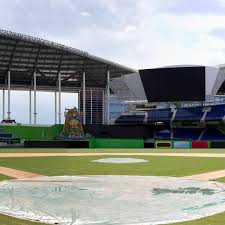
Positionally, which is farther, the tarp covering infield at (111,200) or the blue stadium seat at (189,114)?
the blue stadium seat at (189,114)

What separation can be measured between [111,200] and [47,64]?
8763cm

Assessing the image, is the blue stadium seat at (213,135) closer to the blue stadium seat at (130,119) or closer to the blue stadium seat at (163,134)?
the blue stadium seat at (163,134)

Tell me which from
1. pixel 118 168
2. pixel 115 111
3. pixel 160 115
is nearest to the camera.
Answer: pixel 118 168

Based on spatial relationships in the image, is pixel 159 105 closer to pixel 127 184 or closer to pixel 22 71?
pixel 22 71

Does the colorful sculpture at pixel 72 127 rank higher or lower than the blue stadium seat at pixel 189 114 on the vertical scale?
lower

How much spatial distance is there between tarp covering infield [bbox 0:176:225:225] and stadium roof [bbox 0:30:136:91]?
218 ft

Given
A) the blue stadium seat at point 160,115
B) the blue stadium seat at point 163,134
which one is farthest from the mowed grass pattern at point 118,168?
the blue stadium seat at point 160,115

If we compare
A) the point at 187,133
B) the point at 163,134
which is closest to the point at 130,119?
the point at 163,134

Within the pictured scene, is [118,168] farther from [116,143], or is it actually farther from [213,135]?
[213,135]

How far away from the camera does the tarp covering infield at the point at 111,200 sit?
1119 centimetres

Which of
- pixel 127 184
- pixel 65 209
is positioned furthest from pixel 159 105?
pixel 65 209

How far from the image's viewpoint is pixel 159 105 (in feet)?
334

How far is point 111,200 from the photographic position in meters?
13.8

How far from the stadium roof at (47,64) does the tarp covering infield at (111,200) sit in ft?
218
